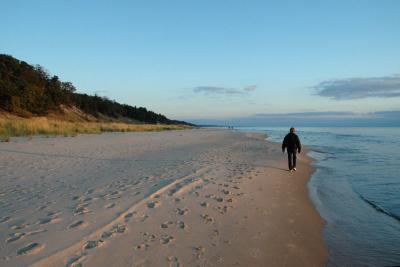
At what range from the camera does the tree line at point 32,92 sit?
3816 cm

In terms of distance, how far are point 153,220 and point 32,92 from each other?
42226 millimetres

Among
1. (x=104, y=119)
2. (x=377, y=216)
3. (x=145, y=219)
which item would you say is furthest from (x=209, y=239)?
(x=104, y=119)

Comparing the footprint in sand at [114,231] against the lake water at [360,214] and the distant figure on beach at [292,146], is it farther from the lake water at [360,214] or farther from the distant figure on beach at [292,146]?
the distant figure on beach at [292,146]

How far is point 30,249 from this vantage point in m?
4.25

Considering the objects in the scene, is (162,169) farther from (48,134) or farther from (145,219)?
(48,134)

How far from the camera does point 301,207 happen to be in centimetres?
754

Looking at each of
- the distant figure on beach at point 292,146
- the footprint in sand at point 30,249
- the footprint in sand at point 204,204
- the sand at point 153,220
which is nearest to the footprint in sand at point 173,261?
the sand at point 153,220

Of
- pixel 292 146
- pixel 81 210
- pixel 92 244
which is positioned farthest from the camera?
pixel 292 146

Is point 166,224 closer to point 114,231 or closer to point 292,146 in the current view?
point 114,231

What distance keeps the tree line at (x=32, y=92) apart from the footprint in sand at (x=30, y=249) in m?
38.6

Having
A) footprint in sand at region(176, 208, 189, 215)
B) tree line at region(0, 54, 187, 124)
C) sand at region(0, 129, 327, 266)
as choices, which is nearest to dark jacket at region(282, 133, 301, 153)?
sand at region(0, 129, 327, 266)

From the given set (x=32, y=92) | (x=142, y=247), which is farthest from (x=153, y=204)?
(x=32, y=92)

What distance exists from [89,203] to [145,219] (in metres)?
1.57

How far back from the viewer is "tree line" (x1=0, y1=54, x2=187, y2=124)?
125 feet
